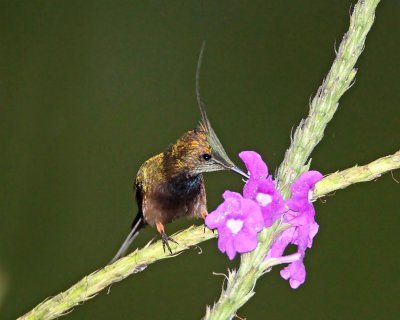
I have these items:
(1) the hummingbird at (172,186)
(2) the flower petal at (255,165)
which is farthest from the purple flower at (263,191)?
(1) the hummingbird at (172,186)

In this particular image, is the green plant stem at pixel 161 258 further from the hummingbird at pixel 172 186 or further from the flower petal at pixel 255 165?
the hummingbird at pixel 172 186

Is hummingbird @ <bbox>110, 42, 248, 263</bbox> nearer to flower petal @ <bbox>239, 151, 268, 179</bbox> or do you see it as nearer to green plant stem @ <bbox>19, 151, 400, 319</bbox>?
green plant stem @ <bbox>19, 151, 400, 319</bbox>

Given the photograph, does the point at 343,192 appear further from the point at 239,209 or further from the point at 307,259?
the point at 239,209

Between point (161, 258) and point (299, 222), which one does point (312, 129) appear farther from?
point (161, 258)

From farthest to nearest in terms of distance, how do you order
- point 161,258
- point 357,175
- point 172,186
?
point 172,186
point 161,258
point 357,175

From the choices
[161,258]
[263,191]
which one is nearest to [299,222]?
[263,191]

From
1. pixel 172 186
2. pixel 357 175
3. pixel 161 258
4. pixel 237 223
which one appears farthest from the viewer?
pixel 172 186
